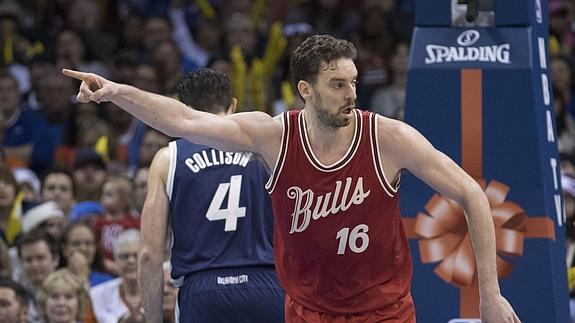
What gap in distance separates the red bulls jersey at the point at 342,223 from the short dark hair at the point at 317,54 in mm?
232

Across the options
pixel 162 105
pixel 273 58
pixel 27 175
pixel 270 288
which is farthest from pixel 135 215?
pixel 162 105

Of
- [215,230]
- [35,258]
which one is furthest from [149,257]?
[35,258]

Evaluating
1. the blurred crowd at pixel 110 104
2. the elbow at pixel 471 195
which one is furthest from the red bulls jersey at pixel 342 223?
the blurred crowd at pixel 110 104

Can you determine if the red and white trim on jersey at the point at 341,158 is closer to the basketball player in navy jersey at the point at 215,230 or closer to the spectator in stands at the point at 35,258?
the basketball player in navy jersey at the point at 215,230

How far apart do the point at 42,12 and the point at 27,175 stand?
11.8ft

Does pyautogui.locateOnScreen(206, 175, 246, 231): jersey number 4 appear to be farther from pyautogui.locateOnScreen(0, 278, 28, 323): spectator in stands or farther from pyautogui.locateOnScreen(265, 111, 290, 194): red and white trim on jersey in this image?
pyautogui.locateOnScreen(0, 278, 28, 323): spectator in stands

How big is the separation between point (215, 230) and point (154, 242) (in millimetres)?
336

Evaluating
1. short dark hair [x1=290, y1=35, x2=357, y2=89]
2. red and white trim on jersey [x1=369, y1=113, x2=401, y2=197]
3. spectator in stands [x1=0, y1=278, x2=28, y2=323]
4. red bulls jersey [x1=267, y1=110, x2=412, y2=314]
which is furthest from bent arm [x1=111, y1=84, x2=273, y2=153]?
spectator in stands [x1=0, y1=278, x2=28, y2=323]

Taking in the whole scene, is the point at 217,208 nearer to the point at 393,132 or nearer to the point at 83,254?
the point at 393,132

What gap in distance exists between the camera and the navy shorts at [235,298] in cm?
677

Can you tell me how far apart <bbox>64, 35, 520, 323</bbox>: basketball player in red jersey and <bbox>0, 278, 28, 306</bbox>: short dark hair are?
11.6ft

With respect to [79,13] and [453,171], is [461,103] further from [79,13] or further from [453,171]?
[79,13]

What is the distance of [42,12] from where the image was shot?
15.1m

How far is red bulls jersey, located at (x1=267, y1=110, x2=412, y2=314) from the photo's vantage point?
19.3 feet
